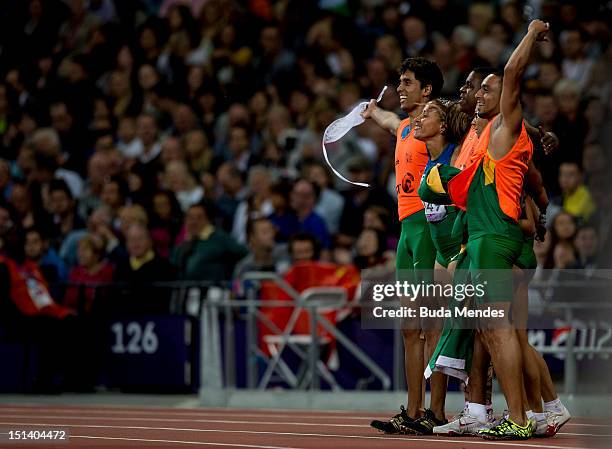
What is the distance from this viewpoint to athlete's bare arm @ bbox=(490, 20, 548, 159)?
8.91 m

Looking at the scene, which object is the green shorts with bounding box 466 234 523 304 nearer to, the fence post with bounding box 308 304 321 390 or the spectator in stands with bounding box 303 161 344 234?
the fence post with bounding box 308 304 321 390

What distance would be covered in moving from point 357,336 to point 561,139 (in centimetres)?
288

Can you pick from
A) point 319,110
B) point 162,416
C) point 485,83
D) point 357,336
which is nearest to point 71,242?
point 319,110

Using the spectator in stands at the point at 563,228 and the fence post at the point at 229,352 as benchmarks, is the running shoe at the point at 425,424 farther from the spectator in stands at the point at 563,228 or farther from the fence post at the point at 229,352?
the fence post at the point at 229,352

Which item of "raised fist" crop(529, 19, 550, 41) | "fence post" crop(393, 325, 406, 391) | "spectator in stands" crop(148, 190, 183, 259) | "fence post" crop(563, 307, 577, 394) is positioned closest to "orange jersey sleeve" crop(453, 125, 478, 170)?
"raised fist" crop(529, 19, 550, 41)

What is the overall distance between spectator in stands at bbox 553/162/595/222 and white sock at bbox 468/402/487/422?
18.7ft

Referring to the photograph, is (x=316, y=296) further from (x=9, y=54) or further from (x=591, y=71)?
(x=9, y=54)

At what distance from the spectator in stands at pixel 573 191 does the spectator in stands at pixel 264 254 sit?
284 cm

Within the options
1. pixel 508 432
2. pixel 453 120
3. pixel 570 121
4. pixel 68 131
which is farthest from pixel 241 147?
pixel 508 432

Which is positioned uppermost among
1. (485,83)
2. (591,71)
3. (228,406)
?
(591,71)

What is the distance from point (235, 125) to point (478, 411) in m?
9.75

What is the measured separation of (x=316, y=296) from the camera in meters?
15.1

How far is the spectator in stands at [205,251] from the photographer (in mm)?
16312

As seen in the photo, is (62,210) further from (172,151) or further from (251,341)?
(251,341)
